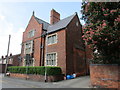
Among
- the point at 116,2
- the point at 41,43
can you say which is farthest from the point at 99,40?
→ the point at 41,43

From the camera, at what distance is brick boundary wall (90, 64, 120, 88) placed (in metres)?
8.64

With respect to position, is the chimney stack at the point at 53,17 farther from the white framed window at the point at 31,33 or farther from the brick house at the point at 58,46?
the white framed window at the point at 31,33

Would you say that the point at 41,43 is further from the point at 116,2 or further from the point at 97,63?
the point at 116,2

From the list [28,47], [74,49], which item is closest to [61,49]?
[74,49]

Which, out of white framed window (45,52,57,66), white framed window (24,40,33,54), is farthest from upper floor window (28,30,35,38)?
white framed window (45,52,57,66)

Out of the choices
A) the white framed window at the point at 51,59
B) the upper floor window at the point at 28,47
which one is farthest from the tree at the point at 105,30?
the upper floor window at the point at 28,47

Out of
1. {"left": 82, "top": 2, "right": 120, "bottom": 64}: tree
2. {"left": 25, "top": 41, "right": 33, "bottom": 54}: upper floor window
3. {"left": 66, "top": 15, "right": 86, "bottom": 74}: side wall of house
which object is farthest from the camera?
{"left": 25, "top": 41, "right": 33, "bottom": 54}: upper floor window

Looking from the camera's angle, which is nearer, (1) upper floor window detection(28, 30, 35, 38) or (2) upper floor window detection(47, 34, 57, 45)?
(2) upper floor window detection(47, 34, 57, 45)

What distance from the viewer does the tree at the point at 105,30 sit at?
25.8ft

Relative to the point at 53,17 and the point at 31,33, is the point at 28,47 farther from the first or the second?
the point at 53,17

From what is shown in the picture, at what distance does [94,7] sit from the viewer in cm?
971

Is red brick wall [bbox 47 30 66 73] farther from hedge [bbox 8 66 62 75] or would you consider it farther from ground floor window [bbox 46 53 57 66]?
hedge [bbox 8 66 62 75]

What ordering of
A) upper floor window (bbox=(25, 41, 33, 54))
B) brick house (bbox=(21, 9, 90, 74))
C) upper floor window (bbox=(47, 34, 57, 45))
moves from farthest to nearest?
upper floor window (bbox=(25, 41, 33, 54)) → upper floor window (bbox=(47, 34, 57, 45)) → brick house (bbox=(21, 9, 90, 74))

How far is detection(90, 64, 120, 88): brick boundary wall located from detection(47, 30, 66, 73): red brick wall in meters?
6.50
